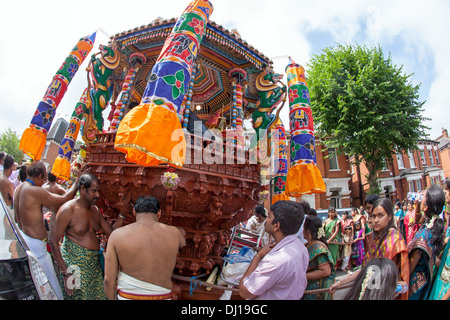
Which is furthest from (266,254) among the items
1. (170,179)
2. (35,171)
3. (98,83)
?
(98,83)

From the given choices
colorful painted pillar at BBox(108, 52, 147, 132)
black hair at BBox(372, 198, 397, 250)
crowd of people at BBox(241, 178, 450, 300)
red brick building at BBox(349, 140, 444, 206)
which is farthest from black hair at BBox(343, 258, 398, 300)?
red brick building at BBox(349, 140, 444, 206)

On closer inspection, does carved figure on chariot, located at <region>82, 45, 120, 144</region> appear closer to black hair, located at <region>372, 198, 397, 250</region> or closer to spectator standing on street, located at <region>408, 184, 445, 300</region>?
black hair, located at <region>372, 198, 397, 250</region>

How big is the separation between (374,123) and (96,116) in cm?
1584

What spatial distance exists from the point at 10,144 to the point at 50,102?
2954 cm

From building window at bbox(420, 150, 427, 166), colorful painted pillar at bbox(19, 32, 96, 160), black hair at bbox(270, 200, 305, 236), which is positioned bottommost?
black hair at bbox(270, 200, 305, 236)

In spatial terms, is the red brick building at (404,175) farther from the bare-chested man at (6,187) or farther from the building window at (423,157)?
the bare-chested man at (6,187)

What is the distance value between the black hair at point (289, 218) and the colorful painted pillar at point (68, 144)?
5866mm

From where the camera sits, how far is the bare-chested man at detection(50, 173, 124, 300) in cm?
319

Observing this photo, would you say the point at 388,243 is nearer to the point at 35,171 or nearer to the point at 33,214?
the point at 33,214

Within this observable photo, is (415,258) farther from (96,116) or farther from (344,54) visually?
(344,54)

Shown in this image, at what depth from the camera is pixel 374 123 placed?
15758 millimetres

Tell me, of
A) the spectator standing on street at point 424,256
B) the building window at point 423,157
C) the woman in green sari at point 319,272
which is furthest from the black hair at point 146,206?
the building window at point 423,157

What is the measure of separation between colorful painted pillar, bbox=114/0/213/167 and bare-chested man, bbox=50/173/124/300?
933 mm

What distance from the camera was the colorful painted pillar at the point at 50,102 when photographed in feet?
19.1
